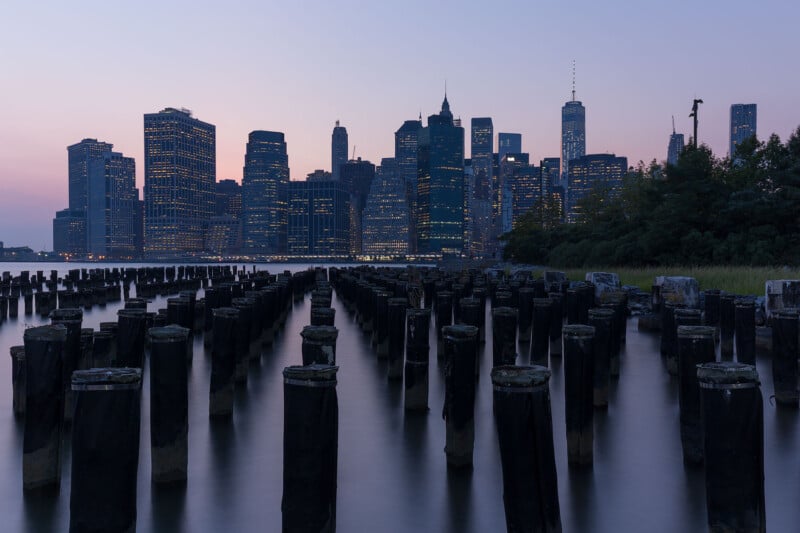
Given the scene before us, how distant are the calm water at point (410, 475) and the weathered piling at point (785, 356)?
378 millimetres

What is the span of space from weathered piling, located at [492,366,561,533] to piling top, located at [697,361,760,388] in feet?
4.53

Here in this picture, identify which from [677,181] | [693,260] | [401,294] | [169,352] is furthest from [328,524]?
[677,181]

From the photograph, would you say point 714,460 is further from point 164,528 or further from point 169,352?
point 169,352

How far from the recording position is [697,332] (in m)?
8.02

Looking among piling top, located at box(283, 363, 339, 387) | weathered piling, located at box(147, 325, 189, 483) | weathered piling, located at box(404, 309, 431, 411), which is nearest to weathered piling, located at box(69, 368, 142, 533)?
piling top, located at box(283, 363, 339, 387)

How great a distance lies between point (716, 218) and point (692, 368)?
38244mm

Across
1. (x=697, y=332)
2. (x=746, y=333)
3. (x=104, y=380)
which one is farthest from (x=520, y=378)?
(x=746, y=333)

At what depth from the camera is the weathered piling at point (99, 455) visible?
5336 millimetres

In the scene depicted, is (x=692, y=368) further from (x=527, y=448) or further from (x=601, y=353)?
(x=527, y=448)

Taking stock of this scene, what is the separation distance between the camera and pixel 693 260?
1610 inches

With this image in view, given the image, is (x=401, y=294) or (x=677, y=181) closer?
(x=401, y=294)

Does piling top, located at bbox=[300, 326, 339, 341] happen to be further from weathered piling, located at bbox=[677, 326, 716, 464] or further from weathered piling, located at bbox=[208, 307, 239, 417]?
weathered piling, located at bbox=[677, 326, 716, 464]

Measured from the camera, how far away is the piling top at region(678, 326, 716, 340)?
7.94m

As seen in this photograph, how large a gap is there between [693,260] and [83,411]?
1625 inches
